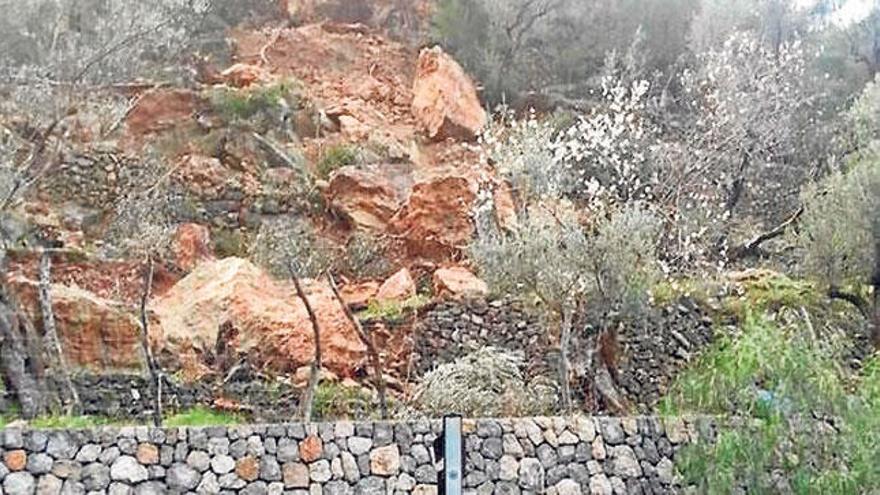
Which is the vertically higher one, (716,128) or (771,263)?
(716,128)

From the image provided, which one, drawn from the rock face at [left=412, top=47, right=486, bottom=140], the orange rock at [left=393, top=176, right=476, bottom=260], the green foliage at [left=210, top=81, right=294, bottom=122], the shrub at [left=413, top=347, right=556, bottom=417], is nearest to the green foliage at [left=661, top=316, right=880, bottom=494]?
the shrub at [left=413, top=347, right=556, bottom=417]

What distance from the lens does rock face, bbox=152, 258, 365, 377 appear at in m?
13.7

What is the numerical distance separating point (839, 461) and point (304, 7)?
21045 mm

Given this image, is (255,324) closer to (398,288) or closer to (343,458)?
(398,288)

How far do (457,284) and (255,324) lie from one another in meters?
2.86

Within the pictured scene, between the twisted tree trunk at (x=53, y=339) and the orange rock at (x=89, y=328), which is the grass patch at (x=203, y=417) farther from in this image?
the orange rock at (x=89, y=328)

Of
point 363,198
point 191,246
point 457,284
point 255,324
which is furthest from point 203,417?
point 363,198

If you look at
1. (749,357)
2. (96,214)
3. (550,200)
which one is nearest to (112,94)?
(96,214)

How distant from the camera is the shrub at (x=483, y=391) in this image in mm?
11295

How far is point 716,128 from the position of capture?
19.4m

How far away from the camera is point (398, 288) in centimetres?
1588

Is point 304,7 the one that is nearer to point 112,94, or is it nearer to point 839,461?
point 112,94

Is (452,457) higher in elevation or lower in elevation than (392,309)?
lower

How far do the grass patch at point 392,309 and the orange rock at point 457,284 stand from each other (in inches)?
10.5
